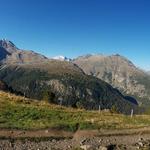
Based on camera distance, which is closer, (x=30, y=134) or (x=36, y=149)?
(x=36, y=149)

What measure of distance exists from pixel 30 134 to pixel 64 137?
364 centimetres

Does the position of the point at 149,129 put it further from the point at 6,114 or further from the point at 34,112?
the point at 6,114

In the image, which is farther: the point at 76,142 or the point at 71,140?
the point at 71,140

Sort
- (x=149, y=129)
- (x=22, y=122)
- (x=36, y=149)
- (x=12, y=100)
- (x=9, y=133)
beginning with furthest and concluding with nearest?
(x=12, y=100) < (x=149, y=129) < (x=22, y=122) < (x=9, y=133) < (x=36, y=149)

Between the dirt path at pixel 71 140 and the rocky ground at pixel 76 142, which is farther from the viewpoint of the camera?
the dirt path at pixel 71 140

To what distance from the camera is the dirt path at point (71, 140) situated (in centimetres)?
3072

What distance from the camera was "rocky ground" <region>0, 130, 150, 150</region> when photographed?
30234 mm

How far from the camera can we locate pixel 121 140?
38688 mm

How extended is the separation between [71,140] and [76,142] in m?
1.43

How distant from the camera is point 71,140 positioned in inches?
1414

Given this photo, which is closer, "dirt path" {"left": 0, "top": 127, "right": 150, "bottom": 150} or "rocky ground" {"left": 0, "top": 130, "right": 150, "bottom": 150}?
"rocky ground" {"left": 0, "top": 130, "right": 150, "bottom": 150}

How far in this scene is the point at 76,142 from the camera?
34562mm

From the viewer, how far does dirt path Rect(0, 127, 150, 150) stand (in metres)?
30.7

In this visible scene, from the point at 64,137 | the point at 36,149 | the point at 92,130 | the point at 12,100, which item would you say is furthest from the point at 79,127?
the point at 12,100
